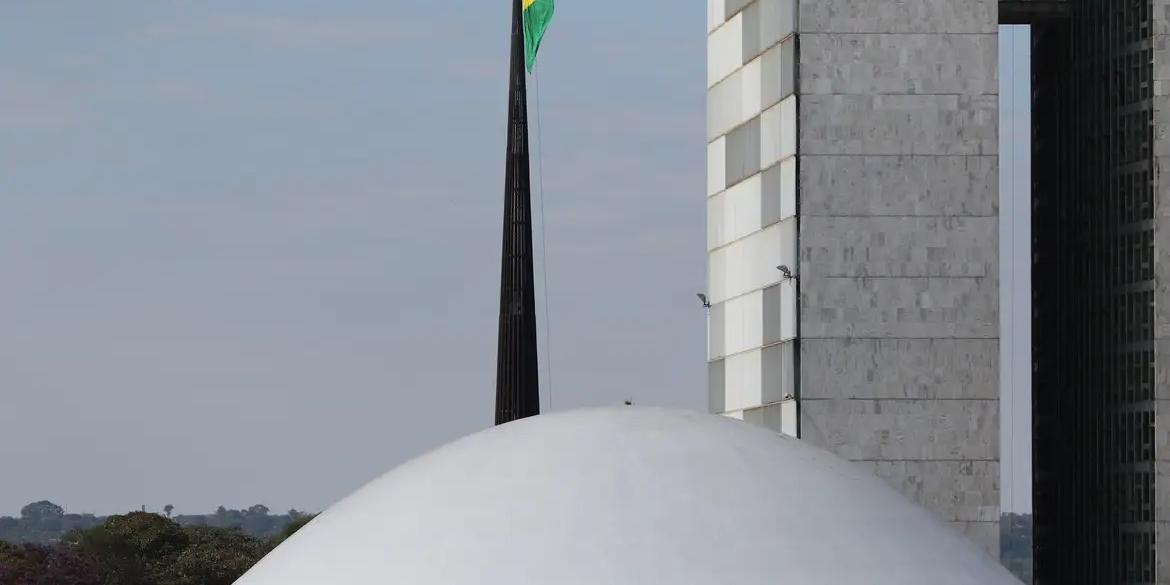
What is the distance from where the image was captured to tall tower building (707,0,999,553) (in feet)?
206

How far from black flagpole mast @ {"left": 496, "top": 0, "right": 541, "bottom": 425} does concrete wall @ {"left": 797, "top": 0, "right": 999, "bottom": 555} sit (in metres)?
10.6

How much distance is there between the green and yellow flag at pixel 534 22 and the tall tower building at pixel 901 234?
28.6 feet

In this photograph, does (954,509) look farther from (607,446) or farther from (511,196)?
(607,446)

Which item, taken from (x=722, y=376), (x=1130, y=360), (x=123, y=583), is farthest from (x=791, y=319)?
(x=123, y=583)

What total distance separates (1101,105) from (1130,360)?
876 centimetres

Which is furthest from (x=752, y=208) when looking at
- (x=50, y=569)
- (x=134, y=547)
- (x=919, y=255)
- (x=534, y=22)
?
(x=134, y=547)

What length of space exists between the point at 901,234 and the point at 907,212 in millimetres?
720

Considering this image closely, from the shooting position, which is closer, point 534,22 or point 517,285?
point 517,285

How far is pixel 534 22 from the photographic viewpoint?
195 feet

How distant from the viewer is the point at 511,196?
5656 centimetres

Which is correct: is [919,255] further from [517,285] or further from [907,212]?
[517,285]

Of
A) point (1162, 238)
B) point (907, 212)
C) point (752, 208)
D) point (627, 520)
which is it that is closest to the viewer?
point (627, 520)

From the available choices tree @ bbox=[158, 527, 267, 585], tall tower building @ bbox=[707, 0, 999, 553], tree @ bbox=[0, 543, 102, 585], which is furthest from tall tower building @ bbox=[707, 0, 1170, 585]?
tree @ bbox=[0, 543, 102, 585]

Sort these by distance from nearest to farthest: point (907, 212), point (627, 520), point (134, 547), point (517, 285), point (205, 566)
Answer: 1. point (627, 520)
2. point (517, 285)
3. point (907, 212)
4. point (205, 566)
5. point (134, 547)
